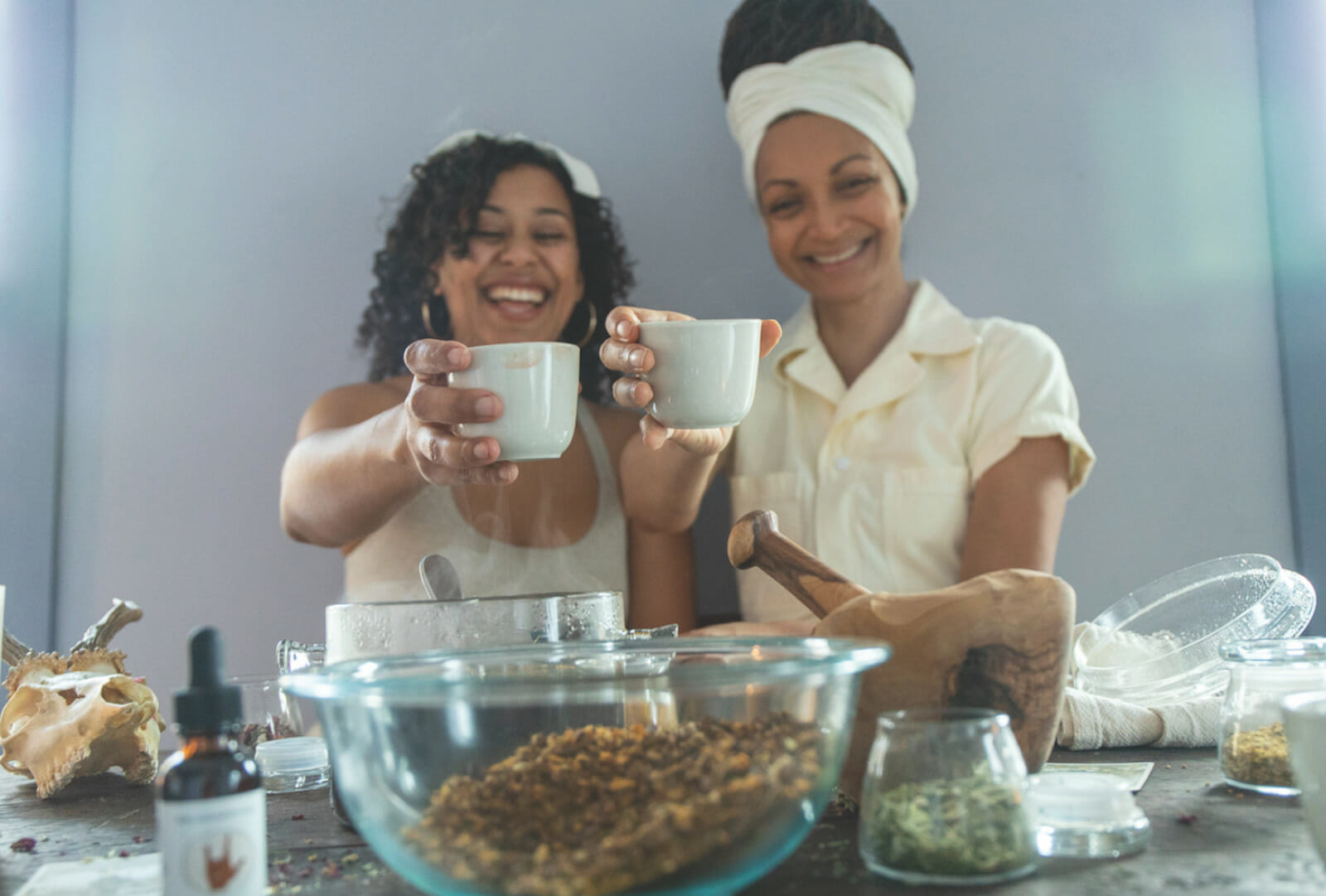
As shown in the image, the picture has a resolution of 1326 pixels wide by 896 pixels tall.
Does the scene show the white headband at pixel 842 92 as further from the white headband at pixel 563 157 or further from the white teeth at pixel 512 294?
the white teeth at pixel 512 294

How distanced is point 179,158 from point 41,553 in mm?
666

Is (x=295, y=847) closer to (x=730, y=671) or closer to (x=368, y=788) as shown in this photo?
(x=368, y=788)

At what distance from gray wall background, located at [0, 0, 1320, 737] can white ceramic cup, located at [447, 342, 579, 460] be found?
3.10 feet

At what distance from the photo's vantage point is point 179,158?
1699mm

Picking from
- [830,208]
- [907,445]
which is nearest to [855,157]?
[830,208]

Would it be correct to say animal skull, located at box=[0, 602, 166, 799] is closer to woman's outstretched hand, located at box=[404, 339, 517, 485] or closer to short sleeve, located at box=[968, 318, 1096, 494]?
woman's outstretched hand, located at box=[404, 339, 517, 485]

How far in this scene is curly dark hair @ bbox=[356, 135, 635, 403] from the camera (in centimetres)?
163

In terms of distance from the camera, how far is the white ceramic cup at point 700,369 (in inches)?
31.1

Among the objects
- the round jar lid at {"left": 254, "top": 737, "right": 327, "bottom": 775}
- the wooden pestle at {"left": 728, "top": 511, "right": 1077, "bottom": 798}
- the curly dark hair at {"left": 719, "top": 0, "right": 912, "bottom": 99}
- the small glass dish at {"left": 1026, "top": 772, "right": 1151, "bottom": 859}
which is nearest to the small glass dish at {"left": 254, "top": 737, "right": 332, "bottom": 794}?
the round jar lid at {"left": 254, "top": 737, "right": 327, "bottom": 775}

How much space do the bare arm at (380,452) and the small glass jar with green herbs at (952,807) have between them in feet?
1.30

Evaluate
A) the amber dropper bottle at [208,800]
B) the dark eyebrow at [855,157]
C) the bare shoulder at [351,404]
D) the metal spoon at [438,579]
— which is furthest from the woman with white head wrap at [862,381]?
the amber dropper bottle at [208,800]

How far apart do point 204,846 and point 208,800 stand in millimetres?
21

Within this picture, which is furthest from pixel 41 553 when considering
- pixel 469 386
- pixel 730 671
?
pixel 730 671

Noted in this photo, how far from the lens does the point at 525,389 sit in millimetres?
780
